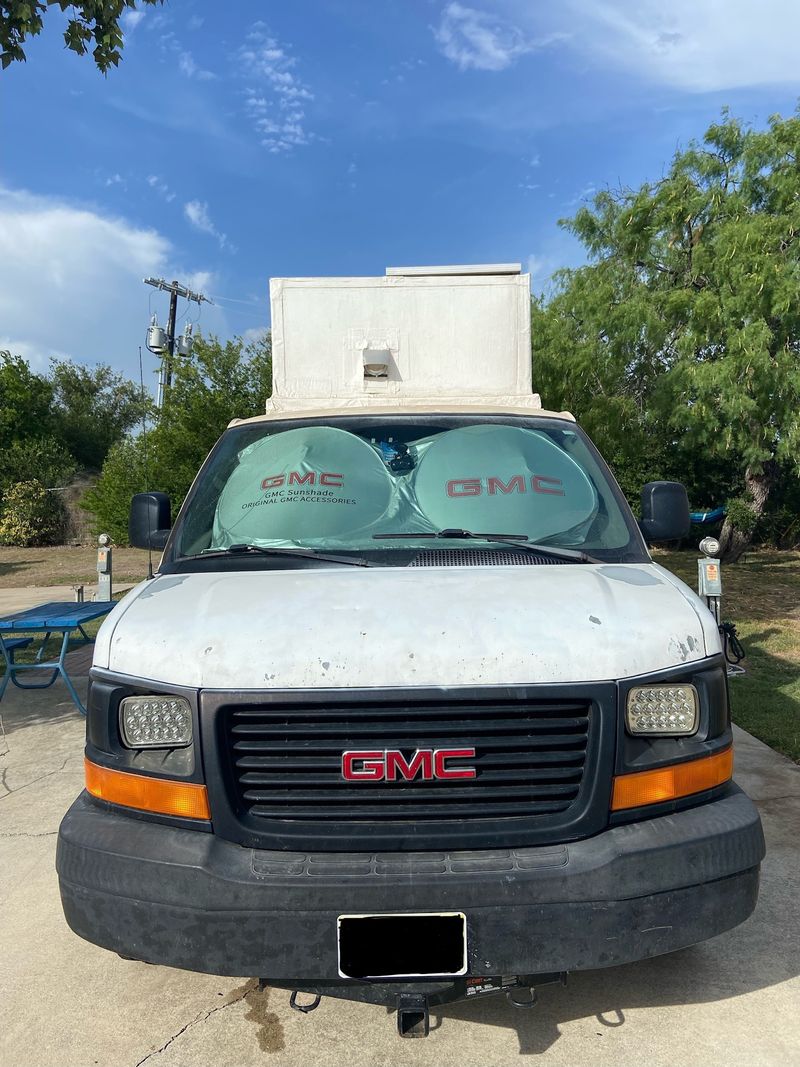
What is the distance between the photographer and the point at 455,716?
2.37 meters

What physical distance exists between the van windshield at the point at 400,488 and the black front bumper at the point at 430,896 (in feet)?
3.84

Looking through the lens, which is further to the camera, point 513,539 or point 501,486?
point 501,486

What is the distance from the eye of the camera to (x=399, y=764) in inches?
92.8

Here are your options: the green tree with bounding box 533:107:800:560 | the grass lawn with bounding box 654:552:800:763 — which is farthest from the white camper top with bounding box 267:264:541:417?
the green tree with bounding box 533:107:800:560

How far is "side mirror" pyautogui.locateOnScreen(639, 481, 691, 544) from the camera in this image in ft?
12.6

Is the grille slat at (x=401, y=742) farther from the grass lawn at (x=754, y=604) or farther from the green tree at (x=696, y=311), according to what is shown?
the green tree at (x=696, y=311)

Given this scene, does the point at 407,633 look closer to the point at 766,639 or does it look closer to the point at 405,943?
the point at 405,943

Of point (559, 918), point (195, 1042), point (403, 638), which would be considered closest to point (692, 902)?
point (559, 918)

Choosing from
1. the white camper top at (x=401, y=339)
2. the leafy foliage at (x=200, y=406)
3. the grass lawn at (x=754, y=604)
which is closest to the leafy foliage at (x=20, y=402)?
the grass lawn at (x=754, y=604)

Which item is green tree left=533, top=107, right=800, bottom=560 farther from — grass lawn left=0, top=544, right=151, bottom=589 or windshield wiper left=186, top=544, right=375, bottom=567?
windshield wiper left=186, top=544, right=375, bottom=567

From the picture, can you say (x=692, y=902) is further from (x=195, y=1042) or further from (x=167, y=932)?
(x=195, y=1042)

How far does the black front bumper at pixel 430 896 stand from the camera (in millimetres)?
2234

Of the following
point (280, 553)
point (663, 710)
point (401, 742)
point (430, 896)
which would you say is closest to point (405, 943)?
point (430, 896)

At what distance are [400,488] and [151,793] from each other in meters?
1.67
